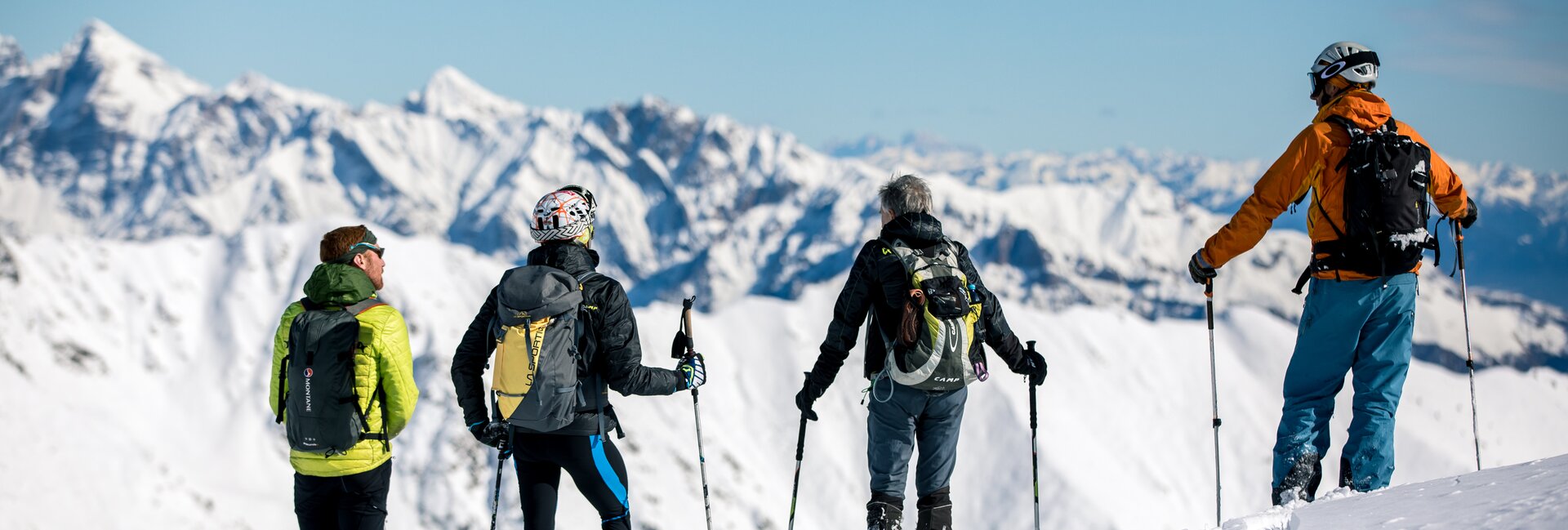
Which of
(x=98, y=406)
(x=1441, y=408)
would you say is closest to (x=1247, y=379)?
(x=1441, y=408)

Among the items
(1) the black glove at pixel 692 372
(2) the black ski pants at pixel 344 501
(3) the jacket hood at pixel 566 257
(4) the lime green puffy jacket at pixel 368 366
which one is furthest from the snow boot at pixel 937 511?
(2) the black ski pants at pixel 344 501

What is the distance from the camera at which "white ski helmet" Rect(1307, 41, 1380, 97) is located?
873 cm

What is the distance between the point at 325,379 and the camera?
300 inches

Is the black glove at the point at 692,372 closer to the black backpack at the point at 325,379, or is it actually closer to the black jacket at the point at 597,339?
the black jacket at the point at 597,339

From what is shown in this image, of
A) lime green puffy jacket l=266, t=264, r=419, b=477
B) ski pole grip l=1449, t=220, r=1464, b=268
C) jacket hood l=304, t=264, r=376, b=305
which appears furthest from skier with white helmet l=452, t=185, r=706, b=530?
ski pole grip l=1449, t=220, r=1464, b=268

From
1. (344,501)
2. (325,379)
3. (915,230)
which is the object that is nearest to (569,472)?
(344,501)

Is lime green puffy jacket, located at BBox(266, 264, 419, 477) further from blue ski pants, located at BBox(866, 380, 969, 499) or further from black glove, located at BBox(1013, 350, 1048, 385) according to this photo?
black glove, located at BBox(1013, 350, 1048, 385)

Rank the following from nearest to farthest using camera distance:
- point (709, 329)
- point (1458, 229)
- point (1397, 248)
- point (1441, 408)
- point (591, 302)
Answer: point (591, 302)
point (1397, 248)
point (1458, 229)
point (1441, 408)
point (709, 329)

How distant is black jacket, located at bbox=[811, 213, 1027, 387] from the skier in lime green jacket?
3257mm

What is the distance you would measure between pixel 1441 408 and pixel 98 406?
478 feet

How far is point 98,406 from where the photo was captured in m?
113

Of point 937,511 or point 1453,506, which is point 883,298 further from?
point 1453,506

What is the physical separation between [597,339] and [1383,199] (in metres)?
6.44

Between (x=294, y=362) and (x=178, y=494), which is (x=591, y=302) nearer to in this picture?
(x=294, y=362)
